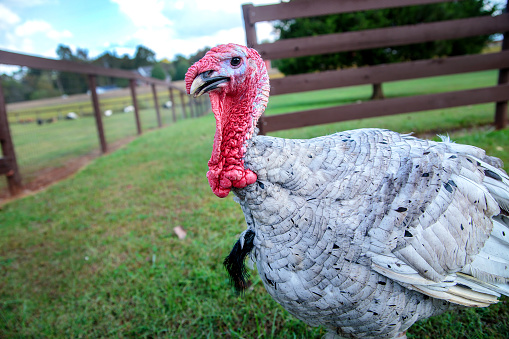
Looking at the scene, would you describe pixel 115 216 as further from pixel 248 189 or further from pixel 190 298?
pixel 248 189

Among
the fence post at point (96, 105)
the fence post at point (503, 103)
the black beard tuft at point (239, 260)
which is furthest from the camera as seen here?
the fence post at point (96, 105)

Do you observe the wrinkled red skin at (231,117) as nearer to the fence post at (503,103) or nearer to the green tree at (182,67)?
the green tree at (182,67)

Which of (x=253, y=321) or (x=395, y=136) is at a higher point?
(x=395, y=136)

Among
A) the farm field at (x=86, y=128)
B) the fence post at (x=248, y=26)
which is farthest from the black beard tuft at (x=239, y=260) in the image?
the fence post at (x=248, y=26)

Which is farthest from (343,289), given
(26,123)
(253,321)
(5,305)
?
(26,123)

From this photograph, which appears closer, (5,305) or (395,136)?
(395,136)

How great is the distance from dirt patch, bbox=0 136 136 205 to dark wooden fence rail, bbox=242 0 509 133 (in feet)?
15.7

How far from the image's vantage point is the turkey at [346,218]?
1.49 metres

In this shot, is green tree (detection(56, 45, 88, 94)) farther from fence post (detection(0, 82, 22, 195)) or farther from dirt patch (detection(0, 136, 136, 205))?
fence post (detection(0, 82, 22, 195))

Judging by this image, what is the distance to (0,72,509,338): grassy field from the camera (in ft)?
8.14

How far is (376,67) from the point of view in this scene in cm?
497

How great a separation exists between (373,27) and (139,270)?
1509 cm

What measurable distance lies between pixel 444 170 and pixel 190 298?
2.26 metres

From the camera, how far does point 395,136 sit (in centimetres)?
193
